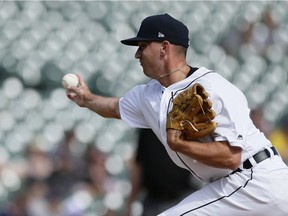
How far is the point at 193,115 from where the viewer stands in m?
3.49

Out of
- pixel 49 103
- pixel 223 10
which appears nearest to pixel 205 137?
pixel 49 103

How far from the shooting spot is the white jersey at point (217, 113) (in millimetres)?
3518

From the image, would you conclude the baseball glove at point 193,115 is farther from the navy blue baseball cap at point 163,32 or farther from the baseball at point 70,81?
the baseball at point 70,81

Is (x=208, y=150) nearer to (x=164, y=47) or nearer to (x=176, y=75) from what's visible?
(x=176, y=75)

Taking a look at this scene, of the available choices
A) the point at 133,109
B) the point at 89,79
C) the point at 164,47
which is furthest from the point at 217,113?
the point at 89,79

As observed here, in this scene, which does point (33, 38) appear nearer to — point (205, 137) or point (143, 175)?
point (143, 175)

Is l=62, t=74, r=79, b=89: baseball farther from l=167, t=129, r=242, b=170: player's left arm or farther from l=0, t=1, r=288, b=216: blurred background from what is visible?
l=0, t=1, r=288, b=216: blurred background

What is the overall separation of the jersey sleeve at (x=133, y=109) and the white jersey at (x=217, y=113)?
41 millimetres

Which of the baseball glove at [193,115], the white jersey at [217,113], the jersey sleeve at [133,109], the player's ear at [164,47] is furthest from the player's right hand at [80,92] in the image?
the baseball glove at [193,115]

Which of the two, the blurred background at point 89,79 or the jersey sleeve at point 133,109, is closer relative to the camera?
the jersey sleeve at point 133,109

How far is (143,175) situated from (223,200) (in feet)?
4.50

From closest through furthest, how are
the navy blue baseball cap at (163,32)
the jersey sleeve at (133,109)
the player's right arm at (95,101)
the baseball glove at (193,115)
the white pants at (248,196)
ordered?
the baseball glove at (193,115) → the white pants at (248,196) → the navy blue baseball cap at (163,32) → the jersey sleeve at (133,109) → the player's right arm at (95,101)

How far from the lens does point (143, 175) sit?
493 cm

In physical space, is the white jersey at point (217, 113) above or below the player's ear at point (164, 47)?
below
